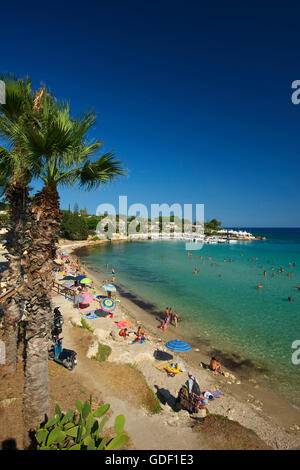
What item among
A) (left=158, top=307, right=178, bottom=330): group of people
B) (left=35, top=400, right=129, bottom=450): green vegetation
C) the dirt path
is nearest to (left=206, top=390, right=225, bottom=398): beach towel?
the dirt path

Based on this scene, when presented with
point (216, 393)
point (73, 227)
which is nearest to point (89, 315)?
point (216, 393)

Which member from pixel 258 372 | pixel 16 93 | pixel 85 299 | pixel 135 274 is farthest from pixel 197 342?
pixel 135 274

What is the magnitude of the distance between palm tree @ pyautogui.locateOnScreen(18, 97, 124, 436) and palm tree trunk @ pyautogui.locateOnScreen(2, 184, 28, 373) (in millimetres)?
2525

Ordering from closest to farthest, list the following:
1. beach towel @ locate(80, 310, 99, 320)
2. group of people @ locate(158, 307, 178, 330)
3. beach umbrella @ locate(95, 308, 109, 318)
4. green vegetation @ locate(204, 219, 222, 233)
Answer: beach towel @ locate(80, 310, 99, 320) → group of people @ locate(158, 307, 178, 330) → beach umbrella @ locate(95, 308, 109, 318) → green vegetation @ locate(204, 219, 222, 233)

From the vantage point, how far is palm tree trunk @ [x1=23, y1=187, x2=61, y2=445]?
5176mm

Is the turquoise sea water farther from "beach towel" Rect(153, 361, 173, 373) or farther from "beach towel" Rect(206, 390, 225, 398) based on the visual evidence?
"beach towel" Rect(153, 361, 173, 373)

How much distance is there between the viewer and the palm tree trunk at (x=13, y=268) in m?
7.64

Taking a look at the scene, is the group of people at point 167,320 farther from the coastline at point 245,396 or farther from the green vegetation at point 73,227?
the green vegetation at point 73,227

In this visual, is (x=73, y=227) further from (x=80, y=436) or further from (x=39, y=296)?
(x=80, y=436)

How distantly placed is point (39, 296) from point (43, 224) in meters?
1.61

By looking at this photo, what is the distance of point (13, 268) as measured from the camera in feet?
25.8

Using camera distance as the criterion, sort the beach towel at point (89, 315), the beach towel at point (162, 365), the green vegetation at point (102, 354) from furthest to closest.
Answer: the beach towel at point (89, 315)
the beach towel at point (162, 365)
the green vegetation at point (102, 354)

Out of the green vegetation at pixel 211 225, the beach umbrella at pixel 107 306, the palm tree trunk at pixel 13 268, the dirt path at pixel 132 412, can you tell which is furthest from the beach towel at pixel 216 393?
the green vegetation at pixel 211 225
